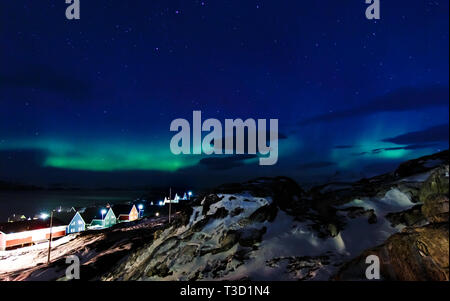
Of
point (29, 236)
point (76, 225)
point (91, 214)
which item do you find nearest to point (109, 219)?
point (91, 214)

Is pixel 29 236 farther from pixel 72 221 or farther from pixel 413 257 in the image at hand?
pixel 413 257

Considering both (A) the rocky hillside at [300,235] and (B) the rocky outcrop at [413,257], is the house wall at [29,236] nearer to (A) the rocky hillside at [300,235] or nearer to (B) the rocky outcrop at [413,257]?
(A) the rocky hillside at [300,235]

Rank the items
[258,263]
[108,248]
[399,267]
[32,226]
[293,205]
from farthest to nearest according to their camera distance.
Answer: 1. [32,226]
2. [108,248]
3. [293,205]
4. [258,263]
5. [399,267]

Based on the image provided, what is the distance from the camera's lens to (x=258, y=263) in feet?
43.7

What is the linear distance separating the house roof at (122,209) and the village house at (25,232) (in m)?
15.2

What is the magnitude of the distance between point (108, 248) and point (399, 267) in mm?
29347

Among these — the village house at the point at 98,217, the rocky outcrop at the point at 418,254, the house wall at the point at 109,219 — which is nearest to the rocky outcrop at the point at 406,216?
the rocky outcrop at the point at 418,254

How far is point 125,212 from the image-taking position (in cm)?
6831

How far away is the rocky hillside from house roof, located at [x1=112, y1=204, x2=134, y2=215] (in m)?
43.1

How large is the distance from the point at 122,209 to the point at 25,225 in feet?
78.6

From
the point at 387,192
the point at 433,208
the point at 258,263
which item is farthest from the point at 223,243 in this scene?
the point at 387,192

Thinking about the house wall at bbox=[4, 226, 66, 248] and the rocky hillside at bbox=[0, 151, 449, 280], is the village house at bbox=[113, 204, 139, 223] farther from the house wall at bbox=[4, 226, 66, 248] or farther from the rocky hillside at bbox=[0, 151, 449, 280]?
A: the rocky hillside at bbox=[0, 151, 449, 280]

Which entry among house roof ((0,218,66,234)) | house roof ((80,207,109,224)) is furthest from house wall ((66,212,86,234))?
house roof ((80,207,109,224))
